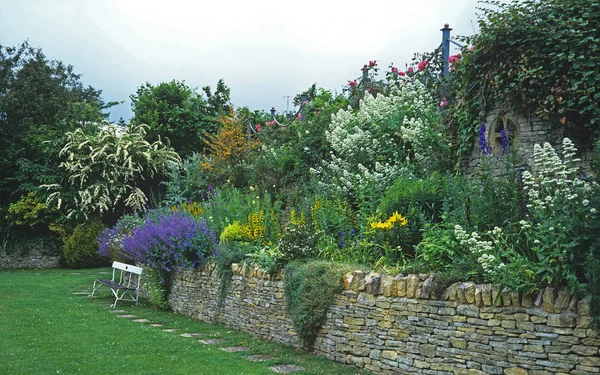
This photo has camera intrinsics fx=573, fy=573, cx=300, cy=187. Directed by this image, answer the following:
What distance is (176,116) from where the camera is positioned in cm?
2242

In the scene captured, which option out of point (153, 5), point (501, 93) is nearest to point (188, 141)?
point (153, 5)

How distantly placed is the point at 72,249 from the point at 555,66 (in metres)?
16.8

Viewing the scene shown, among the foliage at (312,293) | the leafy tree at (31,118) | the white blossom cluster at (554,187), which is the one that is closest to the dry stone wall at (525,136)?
the white blossom cluster at (554,187)

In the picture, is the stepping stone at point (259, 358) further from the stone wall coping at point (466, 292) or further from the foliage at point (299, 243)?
the foliage at point (299, 243)

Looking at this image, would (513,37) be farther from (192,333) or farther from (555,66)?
(192,333)

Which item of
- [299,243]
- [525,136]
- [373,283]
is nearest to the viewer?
[373,283]

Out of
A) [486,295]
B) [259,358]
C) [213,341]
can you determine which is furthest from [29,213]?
[486,295]

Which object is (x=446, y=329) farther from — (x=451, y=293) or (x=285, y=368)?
(x=285, y=368)

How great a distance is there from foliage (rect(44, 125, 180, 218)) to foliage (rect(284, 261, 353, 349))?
41.6 ft

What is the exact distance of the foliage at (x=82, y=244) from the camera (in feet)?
63.6

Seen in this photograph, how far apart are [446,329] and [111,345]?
4.63 m

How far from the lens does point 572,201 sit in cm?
517

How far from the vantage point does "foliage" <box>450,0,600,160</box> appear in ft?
22.8

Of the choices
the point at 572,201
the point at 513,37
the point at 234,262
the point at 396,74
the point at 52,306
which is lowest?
the point at 52,306
